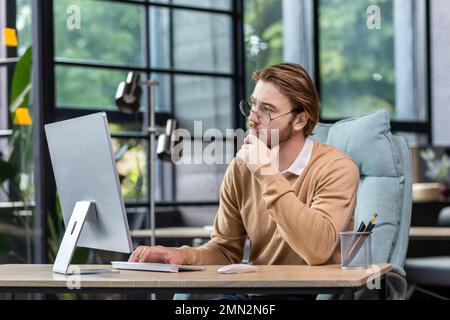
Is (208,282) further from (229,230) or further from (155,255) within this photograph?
(229,230)

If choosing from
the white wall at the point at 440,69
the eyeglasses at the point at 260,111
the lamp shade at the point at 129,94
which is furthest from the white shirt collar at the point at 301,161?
the white wall at the point at 440,69

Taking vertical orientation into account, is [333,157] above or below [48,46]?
below

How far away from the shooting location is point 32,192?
402 centimetres

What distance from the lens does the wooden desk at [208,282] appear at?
1636 millimetres

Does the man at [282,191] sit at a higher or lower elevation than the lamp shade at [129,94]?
lower

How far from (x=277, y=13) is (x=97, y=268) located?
385 centimetres

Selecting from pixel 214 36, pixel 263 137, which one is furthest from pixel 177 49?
pixel 263 137

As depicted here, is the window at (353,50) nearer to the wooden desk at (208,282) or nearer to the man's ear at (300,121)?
the man's ear at (300,121)

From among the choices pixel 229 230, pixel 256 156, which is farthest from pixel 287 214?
pixel 229 230

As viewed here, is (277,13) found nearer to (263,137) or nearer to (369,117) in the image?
(369,117)

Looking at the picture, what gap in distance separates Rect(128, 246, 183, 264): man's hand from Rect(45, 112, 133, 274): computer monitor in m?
0.16

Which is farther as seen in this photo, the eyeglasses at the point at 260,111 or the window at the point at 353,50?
the window at the point at 353,50

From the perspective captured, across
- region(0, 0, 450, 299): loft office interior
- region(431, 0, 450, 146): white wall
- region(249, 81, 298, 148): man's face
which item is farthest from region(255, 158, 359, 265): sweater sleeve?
region(431, 0, 450, 146): white wall

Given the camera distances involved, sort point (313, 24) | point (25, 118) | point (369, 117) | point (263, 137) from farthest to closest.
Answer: point (313, 24), point (25, 118), point (369, 117), point (263, 137)
